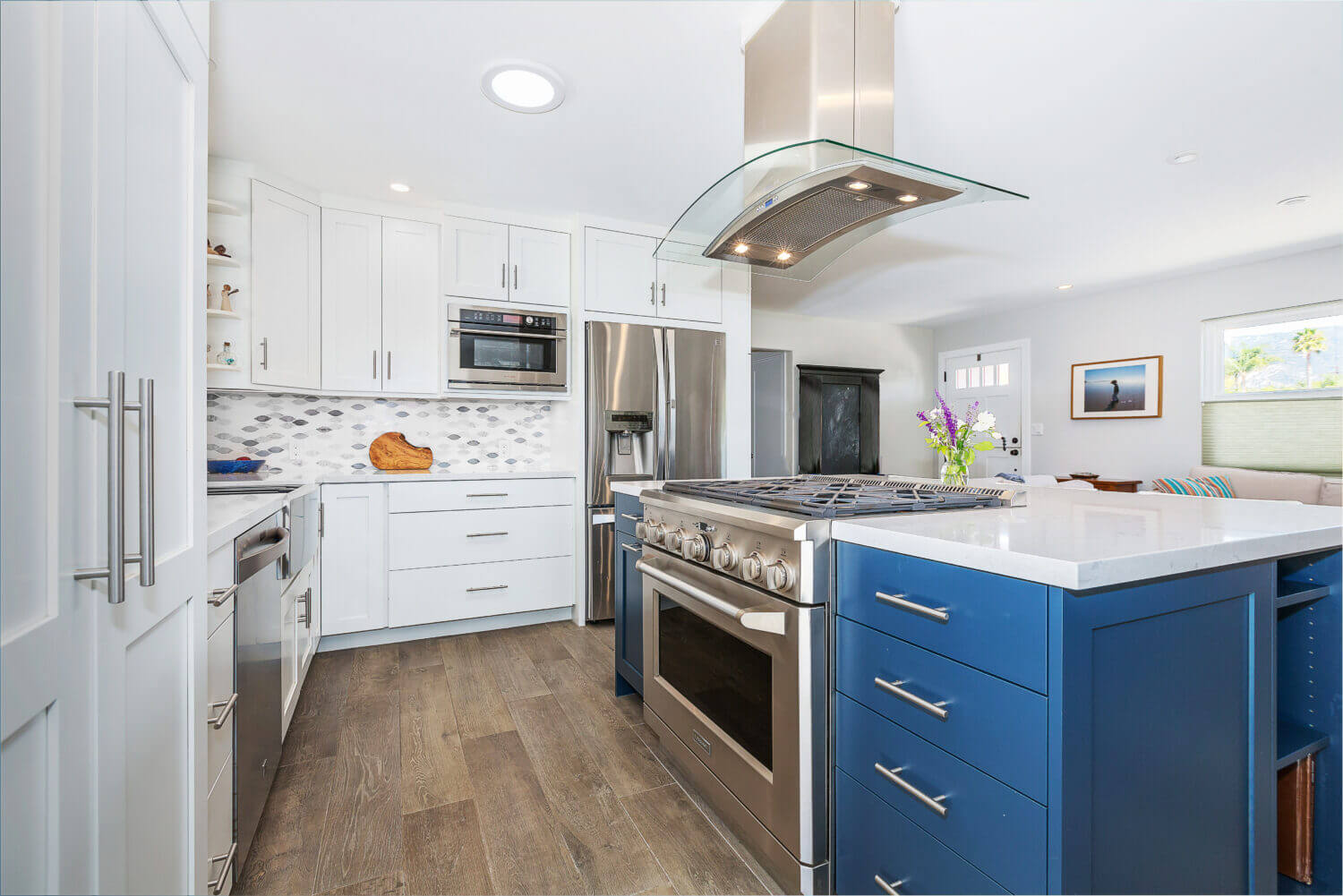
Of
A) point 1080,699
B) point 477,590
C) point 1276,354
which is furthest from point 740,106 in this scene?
point 1276,354

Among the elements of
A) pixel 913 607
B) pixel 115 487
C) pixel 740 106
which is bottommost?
pixel 913 607

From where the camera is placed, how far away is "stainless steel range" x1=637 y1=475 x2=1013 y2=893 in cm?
133

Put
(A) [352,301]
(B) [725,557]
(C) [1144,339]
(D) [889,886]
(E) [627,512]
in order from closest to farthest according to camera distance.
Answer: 1. (D) [889,886]
2. (B) [725,557]
3. (E) [627,512]
4. (A) [352,301]
5. (C) [1144,339]

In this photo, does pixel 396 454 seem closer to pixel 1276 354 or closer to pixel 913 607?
pixel 913 607

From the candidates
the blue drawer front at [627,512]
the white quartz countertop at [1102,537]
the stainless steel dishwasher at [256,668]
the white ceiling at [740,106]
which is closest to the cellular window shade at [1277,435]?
the white ceiling at [740,106]

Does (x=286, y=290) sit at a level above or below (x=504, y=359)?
Answer: above

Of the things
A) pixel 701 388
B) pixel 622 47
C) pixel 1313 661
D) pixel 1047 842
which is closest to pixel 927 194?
pixel 622 47

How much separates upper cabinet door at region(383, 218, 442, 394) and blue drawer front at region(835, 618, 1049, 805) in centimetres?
299

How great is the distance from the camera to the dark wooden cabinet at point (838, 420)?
256 inches

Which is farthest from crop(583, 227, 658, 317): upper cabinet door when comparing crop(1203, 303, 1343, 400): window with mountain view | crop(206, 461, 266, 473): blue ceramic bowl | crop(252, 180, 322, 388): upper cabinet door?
crop(1203, 303, 1343, 400): window with mountain view

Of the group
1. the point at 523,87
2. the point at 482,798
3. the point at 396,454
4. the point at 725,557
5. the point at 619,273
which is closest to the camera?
the point at 725,557

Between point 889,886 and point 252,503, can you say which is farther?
point 252,503

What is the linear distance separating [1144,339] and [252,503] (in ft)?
22.0

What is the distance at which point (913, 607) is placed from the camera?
3.69 feet
